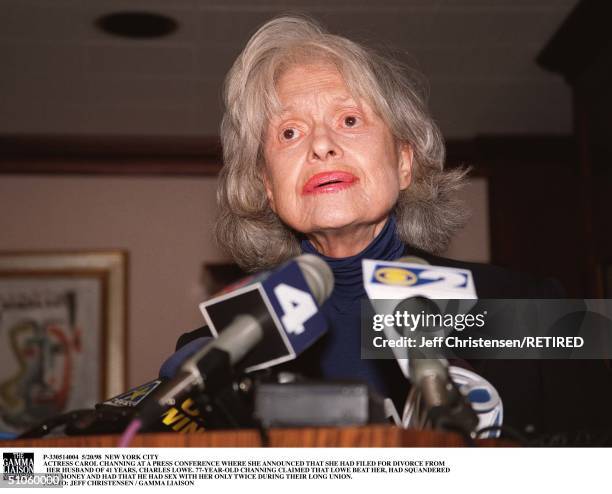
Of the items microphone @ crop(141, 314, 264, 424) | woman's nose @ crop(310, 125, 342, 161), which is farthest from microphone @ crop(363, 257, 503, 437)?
woman's nose @ crop(310, 125, 342, 161)

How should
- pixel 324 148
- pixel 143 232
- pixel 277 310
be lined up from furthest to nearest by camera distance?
pixel 143 232, pixel 324 148, pixel 277 310

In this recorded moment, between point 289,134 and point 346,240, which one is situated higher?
point 289,134

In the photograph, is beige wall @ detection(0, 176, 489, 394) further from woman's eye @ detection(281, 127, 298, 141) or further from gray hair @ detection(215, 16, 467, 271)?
woman's eye @ detection(281, 127, 298, 141)

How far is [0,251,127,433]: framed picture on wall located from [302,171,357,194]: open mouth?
4.10m

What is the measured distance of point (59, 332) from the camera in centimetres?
521

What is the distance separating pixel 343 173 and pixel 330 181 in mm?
28

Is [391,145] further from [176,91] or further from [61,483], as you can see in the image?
[176,91]

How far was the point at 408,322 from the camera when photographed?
86cm

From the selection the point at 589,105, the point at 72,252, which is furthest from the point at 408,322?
the point at 72,252

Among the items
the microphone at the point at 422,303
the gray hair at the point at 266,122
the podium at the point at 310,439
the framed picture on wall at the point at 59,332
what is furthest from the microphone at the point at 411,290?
the framed picture on wall at the point at 59,332

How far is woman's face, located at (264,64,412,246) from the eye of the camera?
1.37 metres

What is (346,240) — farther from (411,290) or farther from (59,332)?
(59,332)

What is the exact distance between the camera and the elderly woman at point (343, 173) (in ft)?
4.48

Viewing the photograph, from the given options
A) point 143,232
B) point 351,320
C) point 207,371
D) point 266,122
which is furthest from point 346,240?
point 143,232
